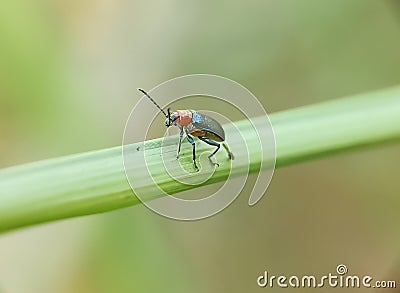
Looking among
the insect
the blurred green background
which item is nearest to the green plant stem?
the insect

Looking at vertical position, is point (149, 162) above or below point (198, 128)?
below

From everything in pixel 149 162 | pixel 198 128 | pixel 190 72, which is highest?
pixel 190 72

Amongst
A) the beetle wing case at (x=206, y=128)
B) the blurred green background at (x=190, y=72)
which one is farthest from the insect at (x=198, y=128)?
the blurred green background at (x=190, y=72)

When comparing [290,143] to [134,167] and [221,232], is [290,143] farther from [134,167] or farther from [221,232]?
[221,232]

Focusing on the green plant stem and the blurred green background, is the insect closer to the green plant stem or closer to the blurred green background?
the green plant stem

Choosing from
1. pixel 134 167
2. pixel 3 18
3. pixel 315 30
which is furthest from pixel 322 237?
pixel 3 18

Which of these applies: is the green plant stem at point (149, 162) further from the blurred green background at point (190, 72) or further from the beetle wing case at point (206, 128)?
the blurred green background at point (190, 72)

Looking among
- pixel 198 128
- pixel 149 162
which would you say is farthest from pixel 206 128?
pixel 149 162

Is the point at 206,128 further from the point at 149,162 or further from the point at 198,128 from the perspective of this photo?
the point at 149,162
